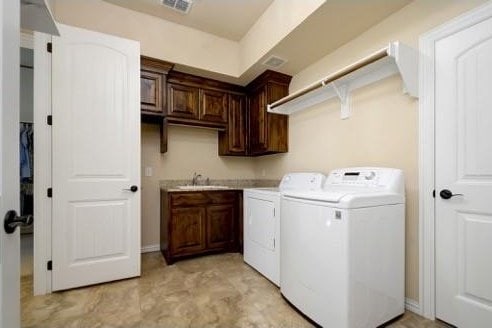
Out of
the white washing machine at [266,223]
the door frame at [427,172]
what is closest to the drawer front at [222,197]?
the white washing machine at [266,223]

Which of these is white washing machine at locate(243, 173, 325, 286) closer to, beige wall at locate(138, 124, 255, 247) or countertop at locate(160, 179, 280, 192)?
countertop at locate(160, 179, 280, 192)

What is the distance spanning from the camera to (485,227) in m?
1.40

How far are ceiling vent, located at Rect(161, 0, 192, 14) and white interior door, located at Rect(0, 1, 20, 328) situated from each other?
2.11m

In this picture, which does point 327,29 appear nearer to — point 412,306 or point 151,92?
point 151,92

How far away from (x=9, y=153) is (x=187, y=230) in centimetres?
220

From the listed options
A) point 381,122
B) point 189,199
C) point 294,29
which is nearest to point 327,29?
point 294,29

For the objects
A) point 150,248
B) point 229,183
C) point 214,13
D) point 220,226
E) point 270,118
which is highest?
point 214,13

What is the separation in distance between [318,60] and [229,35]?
122cm

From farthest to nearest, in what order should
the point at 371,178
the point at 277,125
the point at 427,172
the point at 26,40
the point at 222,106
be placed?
the point at 222,106, the point at 277,125, the point at 26,40, the point at 371,178, the point at 427,172

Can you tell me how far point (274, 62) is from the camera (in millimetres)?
2686

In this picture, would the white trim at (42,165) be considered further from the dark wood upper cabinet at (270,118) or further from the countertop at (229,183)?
the dark wood upper cabinet at (270,118)

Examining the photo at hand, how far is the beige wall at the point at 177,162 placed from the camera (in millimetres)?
3051

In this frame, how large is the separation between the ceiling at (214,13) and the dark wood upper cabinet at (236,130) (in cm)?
87

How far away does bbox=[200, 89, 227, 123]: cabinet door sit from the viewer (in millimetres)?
3100
